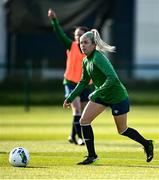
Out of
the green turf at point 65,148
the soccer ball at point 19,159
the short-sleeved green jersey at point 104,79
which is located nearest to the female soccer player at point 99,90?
the short-sleeved green jersey at point 104,79

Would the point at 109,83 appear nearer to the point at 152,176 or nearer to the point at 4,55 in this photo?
the point at 152,176

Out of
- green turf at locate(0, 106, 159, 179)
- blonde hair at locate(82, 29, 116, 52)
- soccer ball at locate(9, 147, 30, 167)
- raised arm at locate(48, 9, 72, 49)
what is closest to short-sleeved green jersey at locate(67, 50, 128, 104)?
blonde hair at locate(82, 29, 116, 52)

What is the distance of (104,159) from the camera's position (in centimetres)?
1434

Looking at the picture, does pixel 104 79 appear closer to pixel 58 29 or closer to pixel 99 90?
pixel 99 90

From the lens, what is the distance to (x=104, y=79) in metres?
13.5

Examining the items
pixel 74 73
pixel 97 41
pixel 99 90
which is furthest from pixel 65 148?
pixel 97 41

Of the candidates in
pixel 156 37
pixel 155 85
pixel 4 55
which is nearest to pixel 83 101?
pixel 155 85

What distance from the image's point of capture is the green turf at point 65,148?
487 inches

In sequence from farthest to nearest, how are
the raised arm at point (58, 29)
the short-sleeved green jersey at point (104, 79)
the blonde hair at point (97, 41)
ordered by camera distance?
the raised arm at point (58, 29) < the blonde hair at point (97, 41) < the short-sleeved green jersey at point (104, 79)

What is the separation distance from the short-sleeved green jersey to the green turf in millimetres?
1008

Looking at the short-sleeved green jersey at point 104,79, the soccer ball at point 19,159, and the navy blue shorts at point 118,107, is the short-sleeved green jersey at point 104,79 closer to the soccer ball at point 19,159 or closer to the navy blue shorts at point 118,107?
the navy blue shorts at point 118,107

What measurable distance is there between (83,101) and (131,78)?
17618 millimetres

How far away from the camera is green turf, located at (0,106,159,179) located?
12367mm

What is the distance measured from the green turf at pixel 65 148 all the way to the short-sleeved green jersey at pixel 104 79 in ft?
3.31
